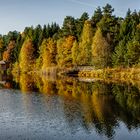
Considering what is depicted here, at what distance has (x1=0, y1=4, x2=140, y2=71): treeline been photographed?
87688mm

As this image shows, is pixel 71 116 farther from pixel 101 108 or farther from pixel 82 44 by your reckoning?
pixel 82 44

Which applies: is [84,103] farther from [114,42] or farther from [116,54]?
[114,42]

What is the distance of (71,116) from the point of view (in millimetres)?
37562

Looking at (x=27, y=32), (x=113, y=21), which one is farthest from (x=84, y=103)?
(x=27, y=32)

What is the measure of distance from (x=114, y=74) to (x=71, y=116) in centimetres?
5004

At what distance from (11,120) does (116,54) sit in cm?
5494

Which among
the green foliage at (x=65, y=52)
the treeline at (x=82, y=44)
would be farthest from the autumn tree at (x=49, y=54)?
the green foliage at (x=65, y=52)

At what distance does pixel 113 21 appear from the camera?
10394cm

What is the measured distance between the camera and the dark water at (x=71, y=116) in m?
30.5

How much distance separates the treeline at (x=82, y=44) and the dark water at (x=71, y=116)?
104 feet

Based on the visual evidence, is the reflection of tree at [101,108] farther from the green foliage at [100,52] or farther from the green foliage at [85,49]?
the green foliage at [85,49]

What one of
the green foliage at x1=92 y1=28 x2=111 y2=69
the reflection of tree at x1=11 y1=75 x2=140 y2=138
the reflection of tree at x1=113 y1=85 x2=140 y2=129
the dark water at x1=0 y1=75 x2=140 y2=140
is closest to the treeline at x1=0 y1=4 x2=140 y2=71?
the green foliage at x1=92 y1=28 x2=111 y2=69

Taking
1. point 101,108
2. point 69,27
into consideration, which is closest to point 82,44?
point 69,27

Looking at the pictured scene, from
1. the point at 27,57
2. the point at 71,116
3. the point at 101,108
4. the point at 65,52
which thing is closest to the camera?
the point at 71,116
